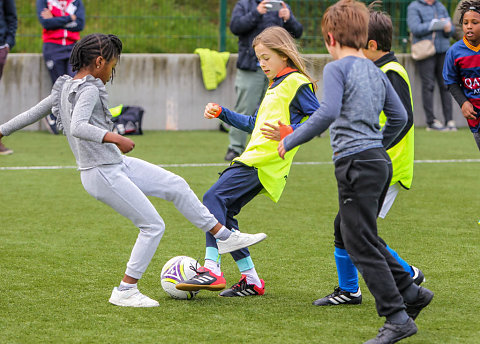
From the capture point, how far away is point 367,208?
3.75 meters

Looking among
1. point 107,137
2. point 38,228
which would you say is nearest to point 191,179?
→ point 38,228

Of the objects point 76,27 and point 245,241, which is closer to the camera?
point 245,241

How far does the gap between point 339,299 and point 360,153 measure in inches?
43.9

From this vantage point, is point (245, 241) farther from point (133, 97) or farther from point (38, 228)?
point (133, 97)

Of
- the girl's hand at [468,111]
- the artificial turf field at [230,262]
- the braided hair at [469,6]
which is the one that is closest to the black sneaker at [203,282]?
the artificial turf field at [230,262]

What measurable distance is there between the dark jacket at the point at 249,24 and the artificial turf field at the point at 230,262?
1.35 m

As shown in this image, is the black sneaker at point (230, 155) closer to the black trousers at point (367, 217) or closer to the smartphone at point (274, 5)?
the smartphone at point (274, 5)

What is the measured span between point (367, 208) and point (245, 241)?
0.99 m

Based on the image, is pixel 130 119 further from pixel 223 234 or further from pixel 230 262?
pixel 223 234

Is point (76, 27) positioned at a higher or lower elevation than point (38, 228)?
higher

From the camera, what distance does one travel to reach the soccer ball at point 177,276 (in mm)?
4664

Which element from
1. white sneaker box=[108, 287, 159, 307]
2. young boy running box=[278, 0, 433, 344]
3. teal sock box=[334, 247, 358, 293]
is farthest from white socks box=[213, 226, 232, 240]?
young boy running box=[278, 0, 433, 344]

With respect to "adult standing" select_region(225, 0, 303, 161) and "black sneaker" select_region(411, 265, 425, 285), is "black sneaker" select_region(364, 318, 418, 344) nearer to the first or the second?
"black sneaker" select_region(411, 265, 425, 285)

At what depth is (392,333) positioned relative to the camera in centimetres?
373
